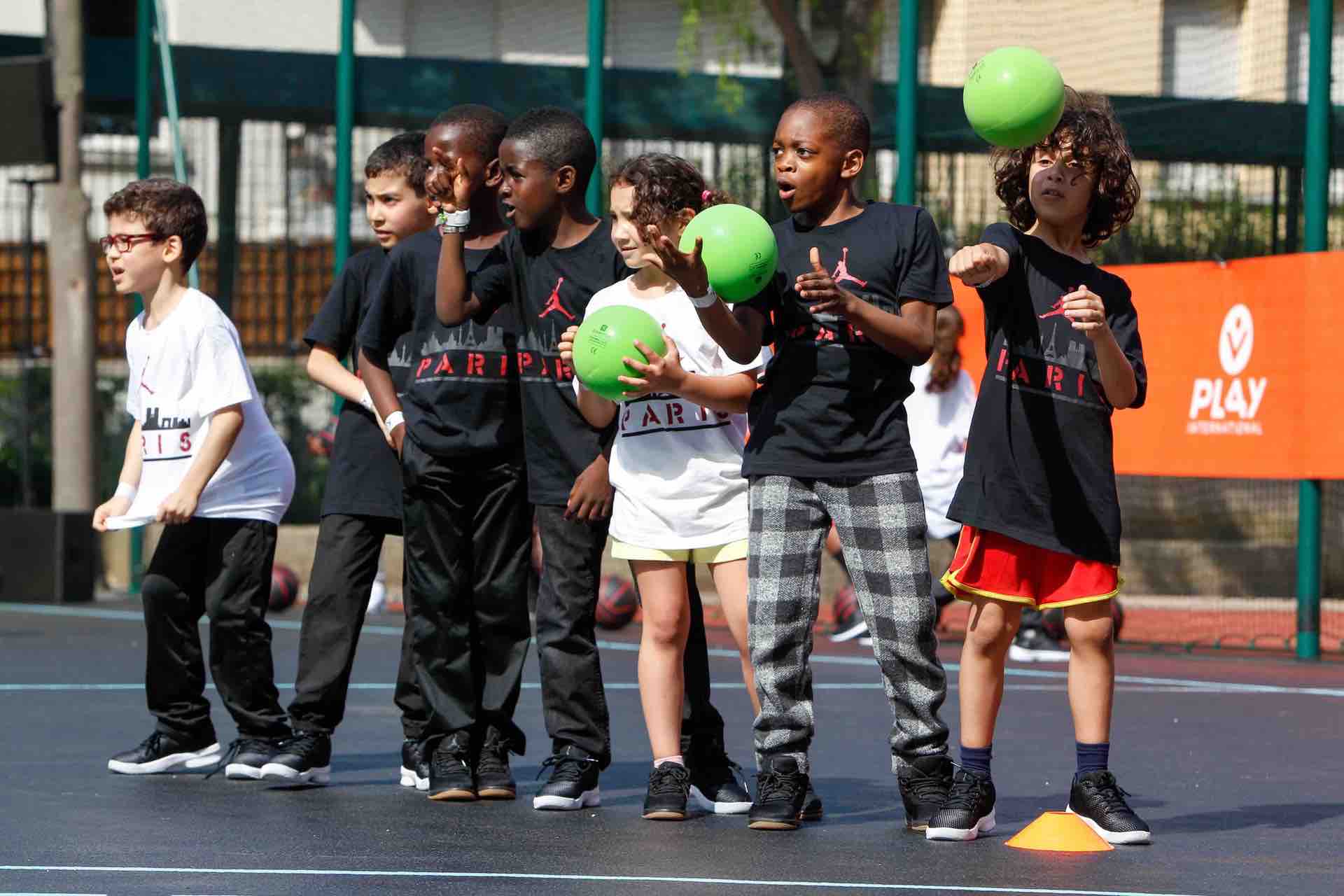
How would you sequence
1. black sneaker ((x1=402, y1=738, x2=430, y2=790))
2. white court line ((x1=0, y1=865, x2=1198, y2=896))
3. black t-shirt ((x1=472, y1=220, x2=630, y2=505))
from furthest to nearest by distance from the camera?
black sneaker ((x1=402, y1=738, x2=430, y2=790)) → black t-shirt ((x1=472, y1=220, x2=630, y2=505)) → white court line ((x1=0, y1=865, x2=1198, y2=896))

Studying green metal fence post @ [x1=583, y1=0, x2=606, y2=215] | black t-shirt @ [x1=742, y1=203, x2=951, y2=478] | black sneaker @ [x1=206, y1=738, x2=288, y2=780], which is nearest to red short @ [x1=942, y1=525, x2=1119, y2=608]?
black t-shirt @ [x1=742, y1=203, x2=951, y2=478]

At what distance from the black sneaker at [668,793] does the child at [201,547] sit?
1.36 metres

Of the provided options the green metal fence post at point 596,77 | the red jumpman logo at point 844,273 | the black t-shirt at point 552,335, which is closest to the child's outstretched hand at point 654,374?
the red jumpman logo at point 844,273

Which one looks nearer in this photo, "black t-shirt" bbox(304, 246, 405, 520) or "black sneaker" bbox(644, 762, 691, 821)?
"black sneaker" bbox(644, 762, 691, 821)

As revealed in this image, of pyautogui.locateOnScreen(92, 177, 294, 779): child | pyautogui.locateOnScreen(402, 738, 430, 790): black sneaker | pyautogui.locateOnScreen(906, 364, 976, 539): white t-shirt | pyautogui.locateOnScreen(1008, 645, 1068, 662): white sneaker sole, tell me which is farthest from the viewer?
pyautogui.locateOnScreen(906, 364, 976, 539): white t-shirt

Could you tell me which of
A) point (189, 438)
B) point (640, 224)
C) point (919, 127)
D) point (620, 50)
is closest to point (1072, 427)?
point (640, 224)

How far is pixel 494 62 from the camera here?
44.7 feet

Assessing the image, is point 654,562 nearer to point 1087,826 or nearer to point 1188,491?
point 1087,826

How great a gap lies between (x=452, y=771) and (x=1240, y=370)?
6.02 metres

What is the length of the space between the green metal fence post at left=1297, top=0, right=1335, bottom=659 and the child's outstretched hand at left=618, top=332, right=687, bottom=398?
6.15 m

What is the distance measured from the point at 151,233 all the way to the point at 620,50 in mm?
6758

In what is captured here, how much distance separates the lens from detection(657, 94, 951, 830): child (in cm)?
554

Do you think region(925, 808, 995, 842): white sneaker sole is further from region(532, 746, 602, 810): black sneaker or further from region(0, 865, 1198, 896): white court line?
region(532, 746, 602, 810): black sneaker

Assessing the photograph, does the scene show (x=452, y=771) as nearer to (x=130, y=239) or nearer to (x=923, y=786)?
(x=923, y=786)
